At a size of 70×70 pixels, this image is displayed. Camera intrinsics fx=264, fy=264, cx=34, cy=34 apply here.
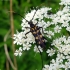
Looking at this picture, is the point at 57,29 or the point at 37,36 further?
the point at 57,29

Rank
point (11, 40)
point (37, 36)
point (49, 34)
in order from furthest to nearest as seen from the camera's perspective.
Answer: point (11, 40), point (49, 34), point (37, 36)

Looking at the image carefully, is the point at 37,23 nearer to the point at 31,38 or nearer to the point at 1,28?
the point at 31,38

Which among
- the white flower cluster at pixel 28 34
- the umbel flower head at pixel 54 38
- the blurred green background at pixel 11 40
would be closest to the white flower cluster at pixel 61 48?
the umbel flower head at pixel 54 38

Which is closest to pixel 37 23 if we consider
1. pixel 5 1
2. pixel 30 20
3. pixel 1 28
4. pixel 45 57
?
pixel 30 20

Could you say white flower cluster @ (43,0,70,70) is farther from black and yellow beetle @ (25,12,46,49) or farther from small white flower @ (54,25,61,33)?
black and yellow beetle @ (25,12,46,49)

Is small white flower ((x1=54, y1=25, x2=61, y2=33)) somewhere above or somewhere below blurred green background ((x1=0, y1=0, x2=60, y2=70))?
below

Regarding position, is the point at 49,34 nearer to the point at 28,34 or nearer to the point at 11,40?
the point at 28,34

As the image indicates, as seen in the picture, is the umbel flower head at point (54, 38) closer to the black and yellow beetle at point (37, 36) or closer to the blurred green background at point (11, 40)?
the black and yellow beetle at point (37, 36)

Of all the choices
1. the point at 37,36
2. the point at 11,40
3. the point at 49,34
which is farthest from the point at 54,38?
the point at 11,40

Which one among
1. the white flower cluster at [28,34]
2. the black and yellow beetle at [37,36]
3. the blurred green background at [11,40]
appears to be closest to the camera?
the black and yellow beetle at [37,36]

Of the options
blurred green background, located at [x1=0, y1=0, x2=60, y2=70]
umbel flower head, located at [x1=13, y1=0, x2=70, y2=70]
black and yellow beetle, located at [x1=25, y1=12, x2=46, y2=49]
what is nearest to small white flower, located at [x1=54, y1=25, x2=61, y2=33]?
umbel flower head, located at [x1=13, y1=0, x2=70, y2=70]

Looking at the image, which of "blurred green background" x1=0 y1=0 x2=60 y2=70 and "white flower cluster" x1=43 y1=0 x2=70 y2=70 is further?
"blurred green background" x1=0 y1=0 x2=60 y2=70

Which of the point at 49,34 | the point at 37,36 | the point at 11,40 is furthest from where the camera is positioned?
the point at 11,40
